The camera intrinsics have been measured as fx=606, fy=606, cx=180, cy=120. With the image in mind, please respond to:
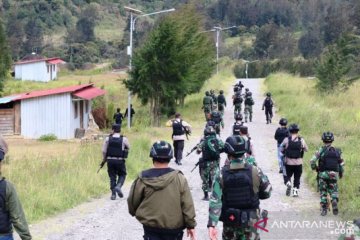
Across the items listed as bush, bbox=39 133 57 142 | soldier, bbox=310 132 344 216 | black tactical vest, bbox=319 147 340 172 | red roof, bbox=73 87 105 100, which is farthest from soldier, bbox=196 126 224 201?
red roof, bbox=73 87 105 100

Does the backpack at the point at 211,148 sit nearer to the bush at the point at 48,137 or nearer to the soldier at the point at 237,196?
the soldier at the point at 237,196

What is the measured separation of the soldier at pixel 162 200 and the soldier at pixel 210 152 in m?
5.95

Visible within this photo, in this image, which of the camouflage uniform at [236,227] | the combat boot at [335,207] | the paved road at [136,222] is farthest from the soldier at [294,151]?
the camouflage uniform at [236,227]

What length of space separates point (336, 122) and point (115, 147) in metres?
14.8

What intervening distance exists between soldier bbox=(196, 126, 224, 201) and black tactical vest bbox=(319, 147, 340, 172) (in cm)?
221

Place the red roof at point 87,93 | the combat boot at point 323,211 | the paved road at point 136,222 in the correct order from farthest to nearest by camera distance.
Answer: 1. the red roof at point 87,93
2. the combat boot at point 323,211
3. the paved road at point 136,222

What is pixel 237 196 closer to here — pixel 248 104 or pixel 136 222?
pixel 136 222

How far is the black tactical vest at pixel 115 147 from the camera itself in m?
12.3

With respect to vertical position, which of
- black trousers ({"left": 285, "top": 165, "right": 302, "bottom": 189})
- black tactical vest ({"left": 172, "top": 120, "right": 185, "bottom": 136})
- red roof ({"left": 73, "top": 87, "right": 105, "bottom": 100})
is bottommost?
black trousers ({"left": 285, "top": 165, "right": 302, "bottom": 189})

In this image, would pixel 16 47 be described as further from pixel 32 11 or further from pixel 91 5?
pixel 91 5

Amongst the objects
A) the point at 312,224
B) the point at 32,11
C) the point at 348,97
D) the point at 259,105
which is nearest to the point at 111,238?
the point at 312,224

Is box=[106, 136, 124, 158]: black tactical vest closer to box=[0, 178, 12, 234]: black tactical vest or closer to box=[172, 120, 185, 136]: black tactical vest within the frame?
box=[172, 120, 185, 136]: black tactical vest

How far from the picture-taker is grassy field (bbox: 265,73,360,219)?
1202 cm

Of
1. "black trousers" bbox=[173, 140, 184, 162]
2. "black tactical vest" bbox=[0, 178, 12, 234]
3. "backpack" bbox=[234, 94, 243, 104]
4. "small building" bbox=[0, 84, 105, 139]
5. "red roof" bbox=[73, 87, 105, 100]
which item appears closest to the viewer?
"black tactical vest" bbox=[0, 178, 12, 234]
